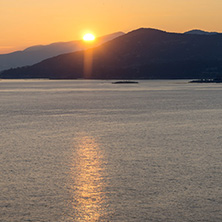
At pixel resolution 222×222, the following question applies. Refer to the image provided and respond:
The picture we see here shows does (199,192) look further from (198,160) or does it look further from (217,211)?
(198,160)

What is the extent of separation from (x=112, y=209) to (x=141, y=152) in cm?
1259

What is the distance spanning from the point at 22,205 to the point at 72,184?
3.66 m

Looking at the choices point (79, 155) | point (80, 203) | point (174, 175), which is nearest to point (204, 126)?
point (79, 155)

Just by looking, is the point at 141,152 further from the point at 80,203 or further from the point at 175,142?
the point at 80,203

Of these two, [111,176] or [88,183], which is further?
[111,176]

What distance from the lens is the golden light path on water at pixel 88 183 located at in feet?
57.0

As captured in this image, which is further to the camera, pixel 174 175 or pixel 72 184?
pixel 174 175

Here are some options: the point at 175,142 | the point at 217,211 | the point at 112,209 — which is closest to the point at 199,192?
the point at 217,211

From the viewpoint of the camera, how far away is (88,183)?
2152cm

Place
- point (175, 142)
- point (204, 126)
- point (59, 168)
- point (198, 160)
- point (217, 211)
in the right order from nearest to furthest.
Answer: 1. point (217, 211)
2. point (59, 168)
3. point (198, 160)
4. point (175, 142)
5. point (204, 126)

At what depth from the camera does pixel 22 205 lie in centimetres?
1822

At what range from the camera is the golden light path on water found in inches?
683

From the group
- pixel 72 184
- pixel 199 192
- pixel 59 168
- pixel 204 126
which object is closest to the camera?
pixel 199 192

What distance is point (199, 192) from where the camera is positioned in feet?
65.2
